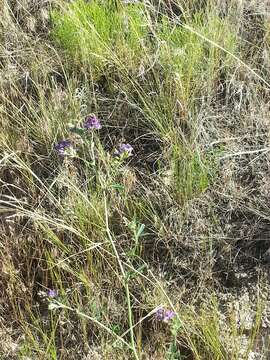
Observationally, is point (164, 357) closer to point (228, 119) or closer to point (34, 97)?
point (228, 119)

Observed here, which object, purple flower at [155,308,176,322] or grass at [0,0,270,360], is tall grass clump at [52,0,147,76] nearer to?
grass at [0,0,270,360]

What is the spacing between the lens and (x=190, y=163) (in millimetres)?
2473

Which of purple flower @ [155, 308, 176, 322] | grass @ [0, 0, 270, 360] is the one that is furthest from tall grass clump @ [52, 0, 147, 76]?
purple flower @ [155, 308, 176, 322]

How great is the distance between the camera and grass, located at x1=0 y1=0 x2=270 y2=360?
2.21 m

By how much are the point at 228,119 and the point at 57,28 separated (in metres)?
1.04

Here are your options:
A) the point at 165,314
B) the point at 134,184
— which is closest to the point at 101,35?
the point at 134,184

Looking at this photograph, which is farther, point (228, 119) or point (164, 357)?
point (228, 119)

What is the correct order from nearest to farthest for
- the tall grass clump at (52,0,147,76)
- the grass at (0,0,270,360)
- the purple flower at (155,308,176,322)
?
the purple flower at (155,308,176,322)
the grass at (0,0,270,360)
the tall grass clump at (52,0,147,76)

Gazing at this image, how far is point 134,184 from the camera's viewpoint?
257 cm

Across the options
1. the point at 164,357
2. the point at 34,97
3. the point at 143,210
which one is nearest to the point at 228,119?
the point at 143,210

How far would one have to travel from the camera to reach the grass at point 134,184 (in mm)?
2209

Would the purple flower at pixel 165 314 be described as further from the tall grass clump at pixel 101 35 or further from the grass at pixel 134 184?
the tall grass clump at pixel 101 35

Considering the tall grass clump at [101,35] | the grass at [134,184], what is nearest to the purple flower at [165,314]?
the grass at [134,184]

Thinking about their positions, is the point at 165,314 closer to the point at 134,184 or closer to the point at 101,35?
the point at 134,184
